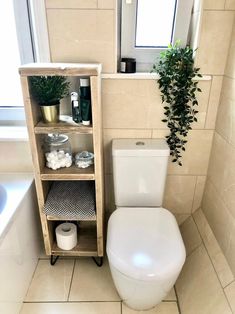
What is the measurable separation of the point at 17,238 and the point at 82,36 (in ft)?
3.64

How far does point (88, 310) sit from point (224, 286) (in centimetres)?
72

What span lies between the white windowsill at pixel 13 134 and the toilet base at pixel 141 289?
2.93 ft

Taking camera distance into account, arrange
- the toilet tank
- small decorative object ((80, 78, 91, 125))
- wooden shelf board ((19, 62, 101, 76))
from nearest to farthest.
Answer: wooden shelf board ((19, 62, 101, 76)) → small decorative object ((80, 78, 91, 125)) → the toilet tank

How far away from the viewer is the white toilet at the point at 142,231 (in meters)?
1.04

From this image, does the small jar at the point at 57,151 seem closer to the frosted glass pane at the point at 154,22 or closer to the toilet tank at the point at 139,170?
the toilet tank at the point at 139,170

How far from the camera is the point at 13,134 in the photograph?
4.80 feet

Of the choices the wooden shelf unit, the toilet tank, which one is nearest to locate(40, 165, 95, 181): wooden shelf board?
the wooden shelf unit

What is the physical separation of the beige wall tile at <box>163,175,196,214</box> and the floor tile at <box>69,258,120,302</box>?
0.60 metres

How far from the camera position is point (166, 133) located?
4.78 feet

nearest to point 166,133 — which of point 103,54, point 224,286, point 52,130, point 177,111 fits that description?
point 177,111

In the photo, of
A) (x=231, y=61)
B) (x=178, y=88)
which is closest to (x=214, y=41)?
(x=231, y=61)

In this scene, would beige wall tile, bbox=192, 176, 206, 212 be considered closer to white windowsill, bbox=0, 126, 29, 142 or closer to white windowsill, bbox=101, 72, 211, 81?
white windowsill, bbox=101, 72, 211, 81

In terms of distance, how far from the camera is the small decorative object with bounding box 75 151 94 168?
1316 millimetres

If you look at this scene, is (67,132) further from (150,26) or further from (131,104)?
(150,26)
